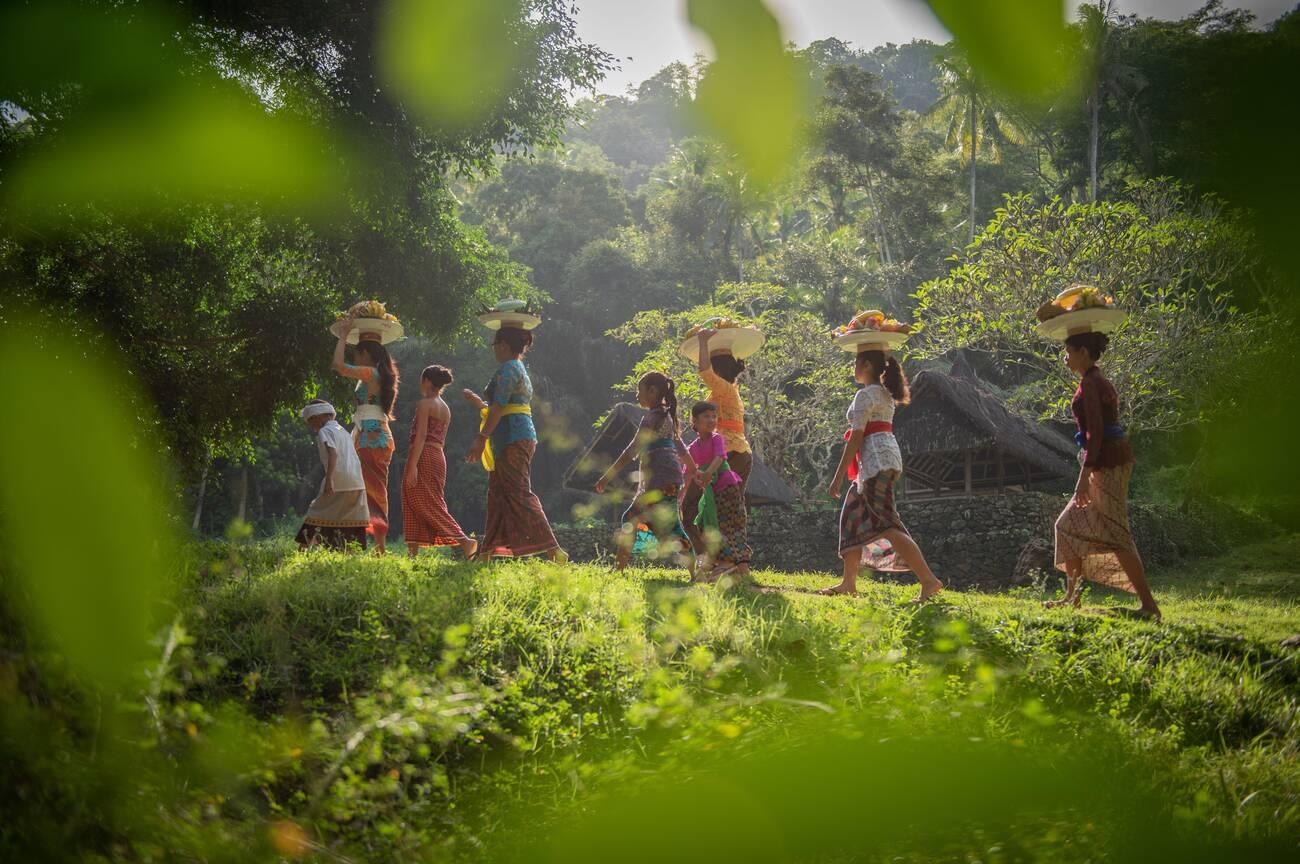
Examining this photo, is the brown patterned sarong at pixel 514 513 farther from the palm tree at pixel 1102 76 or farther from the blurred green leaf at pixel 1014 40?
the blurred green leaf at pixel 1014 40

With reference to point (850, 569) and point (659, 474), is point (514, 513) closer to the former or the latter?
point (659, 474)

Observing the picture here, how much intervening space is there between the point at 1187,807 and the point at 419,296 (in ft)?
36.8

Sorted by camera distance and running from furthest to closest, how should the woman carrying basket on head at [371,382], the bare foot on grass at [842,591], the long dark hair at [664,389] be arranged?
the woman carrying basket on head at [371,382], the long dark hair at [664,389], the bare foot on grass at [842,591]

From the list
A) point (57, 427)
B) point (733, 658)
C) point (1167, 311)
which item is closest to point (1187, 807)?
point (733, 658)

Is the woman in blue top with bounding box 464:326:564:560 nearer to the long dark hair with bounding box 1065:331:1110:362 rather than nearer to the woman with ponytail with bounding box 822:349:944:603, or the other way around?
the woman with ponytail with bounding box 822:349:944:603

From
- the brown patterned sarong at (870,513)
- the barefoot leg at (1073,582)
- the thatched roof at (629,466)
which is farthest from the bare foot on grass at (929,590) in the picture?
the thatched roof at (629,466)

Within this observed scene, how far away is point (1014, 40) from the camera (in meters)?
0.91

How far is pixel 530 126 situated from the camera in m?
12.4

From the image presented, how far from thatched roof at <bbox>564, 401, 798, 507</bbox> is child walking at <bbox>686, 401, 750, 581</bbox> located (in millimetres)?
12472

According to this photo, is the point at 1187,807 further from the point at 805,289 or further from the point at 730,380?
the point at 805,289

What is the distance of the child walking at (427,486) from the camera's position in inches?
345

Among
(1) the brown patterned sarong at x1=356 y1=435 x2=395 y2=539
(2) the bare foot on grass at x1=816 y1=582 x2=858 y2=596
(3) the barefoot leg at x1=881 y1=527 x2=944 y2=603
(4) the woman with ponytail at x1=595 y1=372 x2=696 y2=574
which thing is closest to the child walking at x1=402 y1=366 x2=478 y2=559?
(1) the brown patterned sarong at x1=356 y1=435 x2=395 y2=539

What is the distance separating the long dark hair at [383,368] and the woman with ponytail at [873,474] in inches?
158

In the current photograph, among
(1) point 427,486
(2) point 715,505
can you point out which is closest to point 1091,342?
(2) point 715,505
